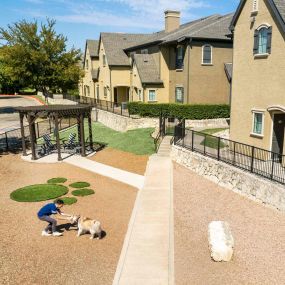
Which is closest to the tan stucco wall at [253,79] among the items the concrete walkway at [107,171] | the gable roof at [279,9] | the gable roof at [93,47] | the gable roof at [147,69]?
the gable roof at [279,9]

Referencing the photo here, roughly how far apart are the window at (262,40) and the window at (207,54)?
1307 cm

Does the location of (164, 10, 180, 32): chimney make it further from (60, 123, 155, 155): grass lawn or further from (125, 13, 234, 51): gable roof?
(60, 123, 155, 155): grass lawn

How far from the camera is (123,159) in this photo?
70.5ft

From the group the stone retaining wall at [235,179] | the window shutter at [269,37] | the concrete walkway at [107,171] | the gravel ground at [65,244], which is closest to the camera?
the gravel ground at [65,244]

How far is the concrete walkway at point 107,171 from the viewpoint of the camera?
17.0m

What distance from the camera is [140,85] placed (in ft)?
116

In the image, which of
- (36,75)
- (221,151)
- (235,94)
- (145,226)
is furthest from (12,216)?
(36,75)

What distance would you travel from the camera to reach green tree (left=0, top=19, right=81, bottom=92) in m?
38.1

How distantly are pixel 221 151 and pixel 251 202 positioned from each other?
3.92m

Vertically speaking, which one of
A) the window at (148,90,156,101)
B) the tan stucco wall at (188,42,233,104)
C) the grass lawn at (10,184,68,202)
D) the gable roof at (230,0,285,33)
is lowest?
the grass lawn at (10,184,68,202)

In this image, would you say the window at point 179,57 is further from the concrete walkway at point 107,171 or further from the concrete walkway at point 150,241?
the concrete walkway at point 150,241

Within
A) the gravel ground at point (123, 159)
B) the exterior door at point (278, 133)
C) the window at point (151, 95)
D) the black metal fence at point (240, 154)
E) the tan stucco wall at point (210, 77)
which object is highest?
the tan stucco wall at point (210, 77)

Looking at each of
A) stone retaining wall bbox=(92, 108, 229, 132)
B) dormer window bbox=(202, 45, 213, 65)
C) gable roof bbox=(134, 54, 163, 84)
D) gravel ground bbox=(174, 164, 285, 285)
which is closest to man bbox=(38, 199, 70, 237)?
gravel ground bbox=(174, 164, 285, 285)

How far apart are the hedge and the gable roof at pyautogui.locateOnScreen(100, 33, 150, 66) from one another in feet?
39.7
